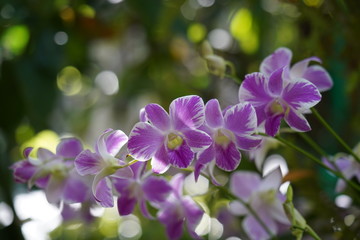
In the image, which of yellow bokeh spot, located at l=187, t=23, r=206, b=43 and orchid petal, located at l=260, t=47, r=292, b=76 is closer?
orchid petal, located at l=260, t=47, r=292, b=76

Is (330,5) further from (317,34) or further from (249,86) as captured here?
(249,86)

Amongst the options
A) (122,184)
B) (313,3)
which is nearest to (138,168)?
(122,184)

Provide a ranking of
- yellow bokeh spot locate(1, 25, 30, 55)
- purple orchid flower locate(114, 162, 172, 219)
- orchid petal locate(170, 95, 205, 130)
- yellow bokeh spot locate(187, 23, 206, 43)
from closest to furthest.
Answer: orchid petal locate(170, 95, 205, 130) → purple orchid flower locate(114, 162, 172, 219) → yellow bokeh spot locate(1, 25, 30, 55) → yellow bokeh spot locate(187, 23, 206, 43)

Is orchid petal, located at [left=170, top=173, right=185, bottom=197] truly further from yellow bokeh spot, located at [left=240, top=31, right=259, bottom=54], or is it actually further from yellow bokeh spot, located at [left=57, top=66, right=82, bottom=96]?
yellow bokeh spot, located at [left=57, top=66, right=82, bottom=96]

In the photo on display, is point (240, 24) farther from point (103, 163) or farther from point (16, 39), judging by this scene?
point (103, 163)

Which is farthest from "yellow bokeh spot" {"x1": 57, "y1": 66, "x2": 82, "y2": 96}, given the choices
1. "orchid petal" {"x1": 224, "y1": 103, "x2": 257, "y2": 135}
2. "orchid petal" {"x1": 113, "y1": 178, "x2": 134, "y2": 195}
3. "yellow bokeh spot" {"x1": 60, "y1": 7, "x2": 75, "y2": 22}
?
"orchid petal" {"x1": 224, "y1": 103, "x2": 257, "y2": 135}

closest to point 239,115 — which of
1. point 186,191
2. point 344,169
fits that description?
point 344,169

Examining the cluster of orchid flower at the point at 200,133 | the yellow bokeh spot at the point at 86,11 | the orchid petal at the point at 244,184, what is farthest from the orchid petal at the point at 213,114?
the yellow bokeh spot at the point at 86,11
